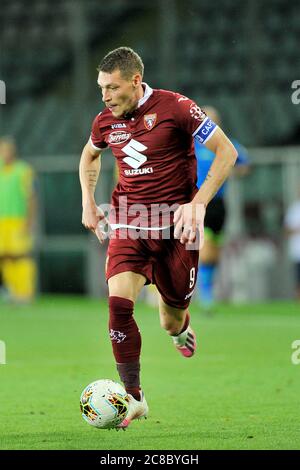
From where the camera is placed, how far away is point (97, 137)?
7062 millimetres

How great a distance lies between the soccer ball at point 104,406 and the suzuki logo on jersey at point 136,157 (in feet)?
4.18

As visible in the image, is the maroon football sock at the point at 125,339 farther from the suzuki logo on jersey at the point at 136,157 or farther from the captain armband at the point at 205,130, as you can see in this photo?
the captain armband at the point at 205,130

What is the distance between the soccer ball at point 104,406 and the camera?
20.5 ft

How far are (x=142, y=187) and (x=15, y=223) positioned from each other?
10.5m

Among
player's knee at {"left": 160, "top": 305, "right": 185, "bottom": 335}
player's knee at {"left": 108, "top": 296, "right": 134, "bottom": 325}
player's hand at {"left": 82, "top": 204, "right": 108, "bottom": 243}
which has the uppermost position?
player's hand at {"left": 82, "top": 204, "right": 108, "bottom": 243}

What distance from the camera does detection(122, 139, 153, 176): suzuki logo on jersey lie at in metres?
6.82

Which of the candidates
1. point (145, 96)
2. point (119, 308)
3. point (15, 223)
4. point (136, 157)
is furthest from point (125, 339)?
point (15, 223)

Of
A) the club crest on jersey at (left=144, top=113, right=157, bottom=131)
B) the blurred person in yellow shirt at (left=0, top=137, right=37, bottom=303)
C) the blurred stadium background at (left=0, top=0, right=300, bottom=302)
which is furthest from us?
the blurred stadium background at (left=0, top=0, right=300, bottom=302)

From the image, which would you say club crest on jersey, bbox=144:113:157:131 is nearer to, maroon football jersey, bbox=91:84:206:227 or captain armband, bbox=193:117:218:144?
maroon football jersey, bbox=91:84:206:227

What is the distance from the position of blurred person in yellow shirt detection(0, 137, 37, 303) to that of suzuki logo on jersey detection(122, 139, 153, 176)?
975cm

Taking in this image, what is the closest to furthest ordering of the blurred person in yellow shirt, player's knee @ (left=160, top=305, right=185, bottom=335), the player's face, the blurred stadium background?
the player's face
player's knee @ (left=160, top=305, right=185, bottom=335)
the blurred person in yellow shirt
the blurred stadium background

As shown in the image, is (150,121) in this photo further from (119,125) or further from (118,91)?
(118,91)

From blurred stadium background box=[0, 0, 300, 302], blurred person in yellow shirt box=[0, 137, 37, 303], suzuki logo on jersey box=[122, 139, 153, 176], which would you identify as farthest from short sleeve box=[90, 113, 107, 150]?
blurred stadium background box=[0, 0, 300, 302]

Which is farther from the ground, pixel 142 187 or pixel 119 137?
pixel 119 137
